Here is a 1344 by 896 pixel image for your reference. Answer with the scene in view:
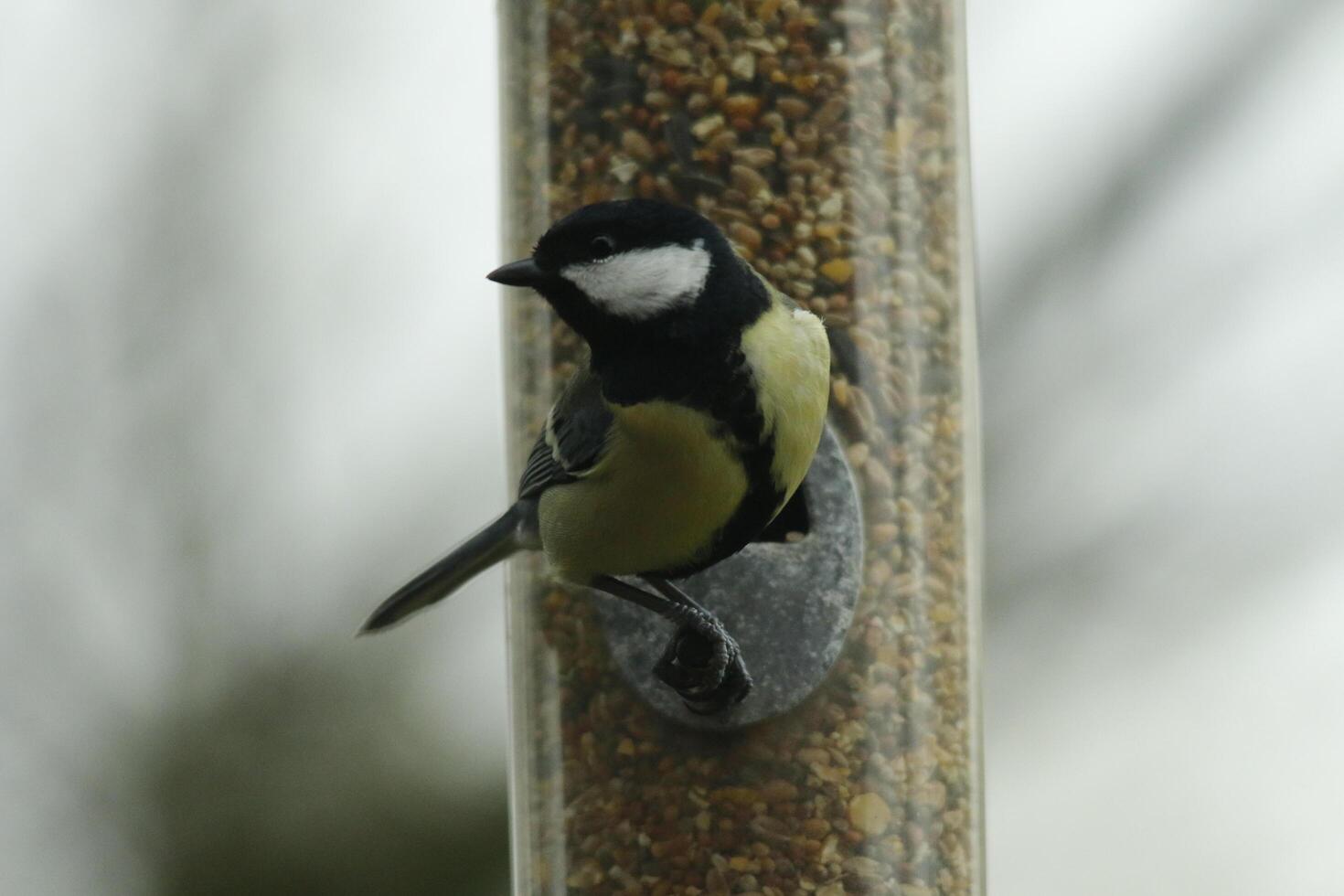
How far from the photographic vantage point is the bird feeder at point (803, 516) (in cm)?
181

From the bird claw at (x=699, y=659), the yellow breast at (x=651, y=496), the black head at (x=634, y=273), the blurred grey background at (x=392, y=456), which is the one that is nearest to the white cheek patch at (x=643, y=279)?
the black head at (x=634, y=273)

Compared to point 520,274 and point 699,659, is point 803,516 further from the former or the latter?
point 520,274

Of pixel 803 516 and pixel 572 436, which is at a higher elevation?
pixel 572 436

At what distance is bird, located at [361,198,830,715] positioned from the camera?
1574mm

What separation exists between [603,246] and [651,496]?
26 centimetres

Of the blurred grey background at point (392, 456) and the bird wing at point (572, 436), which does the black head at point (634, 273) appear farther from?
the blurred grey background at point (392, 456)

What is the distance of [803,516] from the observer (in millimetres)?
1844

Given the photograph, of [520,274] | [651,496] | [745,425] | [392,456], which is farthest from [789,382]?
[392,456]

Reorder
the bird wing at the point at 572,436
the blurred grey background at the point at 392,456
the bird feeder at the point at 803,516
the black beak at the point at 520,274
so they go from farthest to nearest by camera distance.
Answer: the blurred grey background at the point at 392,456
the bird feeder at the point at 803,516
the bird wing at the point at 572,436
the black beak at the point at 520,274

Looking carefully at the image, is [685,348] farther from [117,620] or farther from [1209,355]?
[117,620]

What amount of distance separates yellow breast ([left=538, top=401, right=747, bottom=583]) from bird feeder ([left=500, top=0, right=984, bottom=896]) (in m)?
0.17

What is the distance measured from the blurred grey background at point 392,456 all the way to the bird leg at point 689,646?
5.18 feet

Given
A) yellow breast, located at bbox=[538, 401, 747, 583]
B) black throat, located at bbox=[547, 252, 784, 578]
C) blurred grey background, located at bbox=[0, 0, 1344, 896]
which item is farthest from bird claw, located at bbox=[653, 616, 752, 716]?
blurred grey background, located at bbox=[0, 0, 1344, 896]

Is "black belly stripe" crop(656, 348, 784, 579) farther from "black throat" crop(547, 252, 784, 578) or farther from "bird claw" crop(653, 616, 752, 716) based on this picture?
"bird claw" crop(653, 616, 752, 716)
